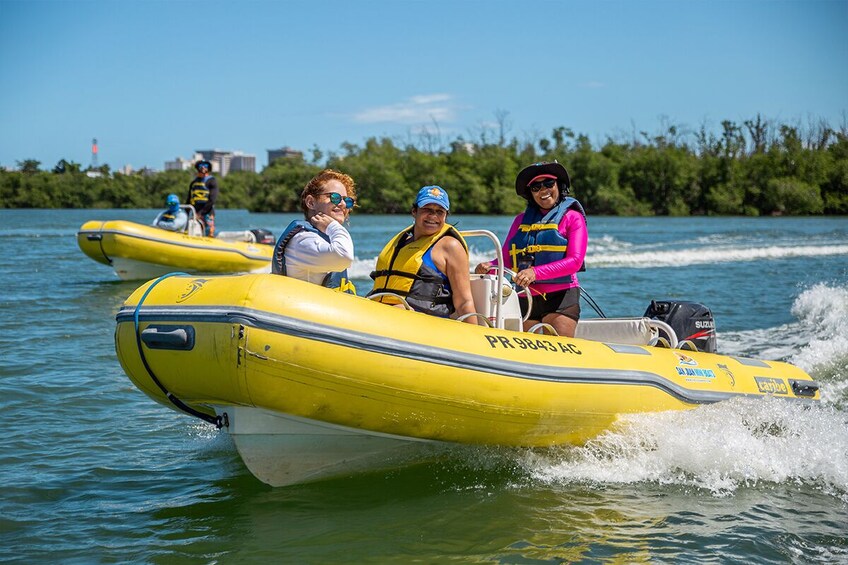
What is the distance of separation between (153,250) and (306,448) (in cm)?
1181

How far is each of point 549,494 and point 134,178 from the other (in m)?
86.5

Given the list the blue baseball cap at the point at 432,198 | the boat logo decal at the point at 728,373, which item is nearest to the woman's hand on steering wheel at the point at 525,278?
the blue baseball cap at the point at 432,198

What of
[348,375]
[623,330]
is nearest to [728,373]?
[623,330]

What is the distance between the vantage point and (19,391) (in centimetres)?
741

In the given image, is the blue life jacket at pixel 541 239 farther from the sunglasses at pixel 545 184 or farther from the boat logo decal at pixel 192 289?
the boat logo decal at pixel 192 289

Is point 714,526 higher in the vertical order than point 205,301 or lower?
lower

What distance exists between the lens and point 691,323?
21.9 feet

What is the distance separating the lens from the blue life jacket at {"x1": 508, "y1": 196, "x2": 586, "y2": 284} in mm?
6082

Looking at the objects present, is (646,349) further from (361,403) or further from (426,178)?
(426,178)

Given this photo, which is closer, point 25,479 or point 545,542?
point 545,542

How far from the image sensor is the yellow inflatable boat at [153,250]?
626 inches

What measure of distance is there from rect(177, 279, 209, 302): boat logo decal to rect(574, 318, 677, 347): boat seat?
2.96 metres

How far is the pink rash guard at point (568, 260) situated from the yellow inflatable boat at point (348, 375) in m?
0.53

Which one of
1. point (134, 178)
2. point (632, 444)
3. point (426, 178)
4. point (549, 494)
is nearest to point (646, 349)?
point (632, 444)
